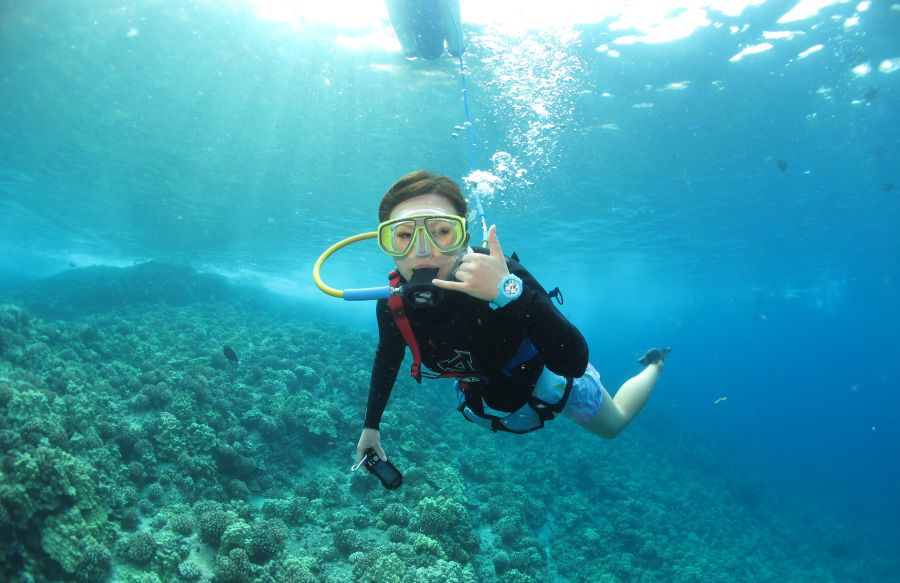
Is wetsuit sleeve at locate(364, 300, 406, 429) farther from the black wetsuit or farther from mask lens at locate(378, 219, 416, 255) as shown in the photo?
mask lens at locate(378, 219, 416, 255)

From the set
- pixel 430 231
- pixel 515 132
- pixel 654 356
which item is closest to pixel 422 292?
pixel 430 231

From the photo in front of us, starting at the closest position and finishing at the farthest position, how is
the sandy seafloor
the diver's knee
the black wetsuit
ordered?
the black wetsuit → the diver's knee → the sandy seafloor

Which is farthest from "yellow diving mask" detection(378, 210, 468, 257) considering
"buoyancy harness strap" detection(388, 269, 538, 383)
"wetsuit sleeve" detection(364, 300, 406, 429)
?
"wetsuit sleeve" detection(364, 300, 406, 429)

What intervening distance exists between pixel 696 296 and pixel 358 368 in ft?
235

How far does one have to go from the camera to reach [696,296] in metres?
70.5

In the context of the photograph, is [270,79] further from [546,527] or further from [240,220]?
[240,220]

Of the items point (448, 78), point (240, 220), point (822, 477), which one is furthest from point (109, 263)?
point (822, 477)

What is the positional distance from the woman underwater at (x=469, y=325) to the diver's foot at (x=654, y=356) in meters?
1.85

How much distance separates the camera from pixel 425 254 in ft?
9.32

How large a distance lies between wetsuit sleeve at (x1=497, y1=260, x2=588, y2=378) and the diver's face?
17.0 inches

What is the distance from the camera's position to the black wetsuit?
8.22ft

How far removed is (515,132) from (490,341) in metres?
14.2

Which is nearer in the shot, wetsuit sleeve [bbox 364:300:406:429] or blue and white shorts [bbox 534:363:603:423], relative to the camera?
blue and white shorts [bbox 534:363:603:423]

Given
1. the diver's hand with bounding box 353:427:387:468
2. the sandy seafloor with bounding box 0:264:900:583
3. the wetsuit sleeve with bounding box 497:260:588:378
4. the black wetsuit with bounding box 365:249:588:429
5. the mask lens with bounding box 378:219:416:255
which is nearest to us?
the wetsuit sleeve with bounding box 497:260:588:378
